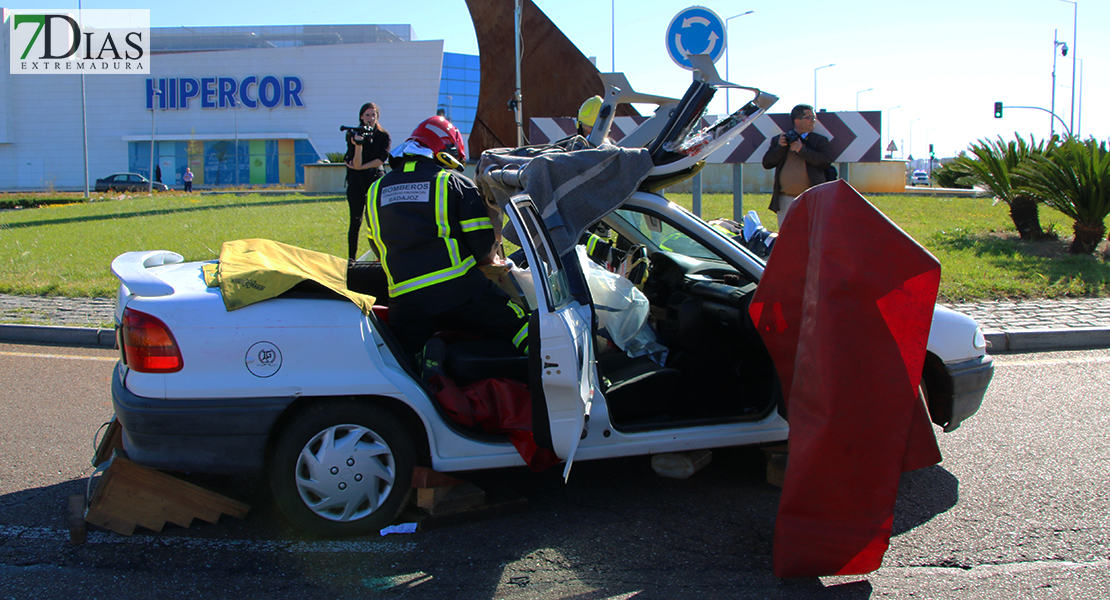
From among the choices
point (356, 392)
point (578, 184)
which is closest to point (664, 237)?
point (578, 184)

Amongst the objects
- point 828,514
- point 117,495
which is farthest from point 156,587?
point 828,514

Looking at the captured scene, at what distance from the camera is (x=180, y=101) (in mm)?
56000

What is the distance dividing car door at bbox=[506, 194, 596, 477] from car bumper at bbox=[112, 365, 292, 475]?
3.38 ft

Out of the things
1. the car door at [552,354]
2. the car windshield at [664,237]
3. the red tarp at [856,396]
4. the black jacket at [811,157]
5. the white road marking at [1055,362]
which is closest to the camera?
the red tarp at [856,396]

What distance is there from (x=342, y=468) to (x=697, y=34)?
5976 millimetres

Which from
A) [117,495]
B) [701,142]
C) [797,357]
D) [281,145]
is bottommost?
[117,495]

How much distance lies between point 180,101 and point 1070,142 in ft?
189

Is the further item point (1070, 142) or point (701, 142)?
point (1070, 142)

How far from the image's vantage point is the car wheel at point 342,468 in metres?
3.28

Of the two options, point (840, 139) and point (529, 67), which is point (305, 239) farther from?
point (840, 139)

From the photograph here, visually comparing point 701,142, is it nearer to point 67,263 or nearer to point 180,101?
point 67,263

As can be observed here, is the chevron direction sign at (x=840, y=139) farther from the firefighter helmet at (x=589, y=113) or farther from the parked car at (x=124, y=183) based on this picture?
the parked car at (x=124, y=183)

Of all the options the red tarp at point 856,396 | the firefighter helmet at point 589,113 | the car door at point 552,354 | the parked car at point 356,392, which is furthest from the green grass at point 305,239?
the car door at point 552,354

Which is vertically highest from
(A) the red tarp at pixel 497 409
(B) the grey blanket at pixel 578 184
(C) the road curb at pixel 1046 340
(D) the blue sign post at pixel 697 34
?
(D) the blue sign post at pixel 697 34
